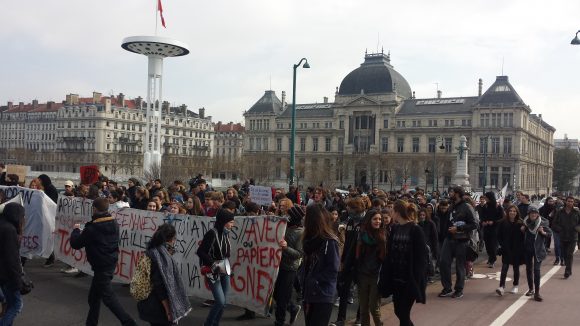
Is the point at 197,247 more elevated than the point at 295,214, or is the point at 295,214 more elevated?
the point at 295,214

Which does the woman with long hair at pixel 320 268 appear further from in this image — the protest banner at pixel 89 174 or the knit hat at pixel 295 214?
the protest banner at pixel 89 174

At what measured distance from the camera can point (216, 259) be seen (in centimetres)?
699

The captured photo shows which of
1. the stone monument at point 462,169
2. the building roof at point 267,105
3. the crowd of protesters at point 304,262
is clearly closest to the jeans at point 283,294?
the crowd of protesters at point 304,262

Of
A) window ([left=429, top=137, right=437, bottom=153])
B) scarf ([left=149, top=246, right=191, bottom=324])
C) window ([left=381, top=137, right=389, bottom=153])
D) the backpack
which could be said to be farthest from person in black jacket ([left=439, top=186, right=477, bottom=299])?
window ([left=381, top=137, right=389, bottom=153])

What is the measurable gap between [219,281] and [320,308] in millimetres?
1596

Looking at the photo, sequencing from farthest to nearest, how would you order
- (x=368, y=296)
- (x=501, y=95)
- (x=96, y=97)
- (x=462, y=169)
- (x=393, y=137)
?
(x=96, y=97) → (x=393, y=137) → (x=501, y=95) → (x=462, y=169) → (x=368, y=296)

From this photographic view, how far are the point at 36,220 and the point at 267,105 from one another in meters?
105

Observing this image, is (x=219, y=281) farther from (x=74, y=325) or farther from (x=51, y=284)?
(x=51, y=284)

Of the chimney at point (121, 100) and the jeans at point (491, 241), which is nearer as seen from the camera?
the jeans at point (491, 241)

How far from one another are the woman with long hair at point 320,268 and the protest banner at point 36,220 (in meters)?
7.12

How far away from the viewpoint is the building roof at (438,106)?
96.4m

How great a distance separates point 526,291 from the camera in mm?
10773

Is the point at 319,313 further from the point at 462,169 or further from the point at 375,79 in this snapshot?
the point at 375,79

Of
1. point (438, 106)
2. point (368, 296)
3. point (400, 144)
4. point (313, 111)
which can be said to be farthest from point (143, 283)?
point (313, 111)
